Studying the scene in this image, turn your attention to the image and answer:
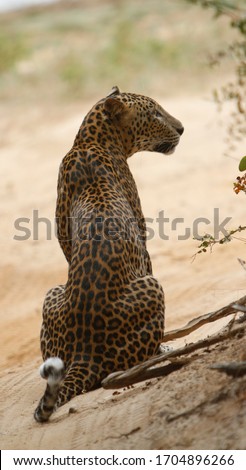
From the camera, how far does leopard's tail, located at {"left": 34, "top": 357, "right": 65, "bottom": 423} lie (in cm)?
505

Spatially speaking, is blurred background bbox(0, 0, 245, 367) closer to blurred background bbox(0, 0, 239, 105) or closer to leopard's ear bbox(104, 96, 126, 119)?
blurred background bbox(0, 0, 239, 105)

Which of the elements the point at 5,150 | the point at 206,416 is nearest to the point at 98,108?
the point at 206,416

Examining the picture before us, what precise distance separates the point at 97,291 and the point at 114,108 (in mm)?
1800

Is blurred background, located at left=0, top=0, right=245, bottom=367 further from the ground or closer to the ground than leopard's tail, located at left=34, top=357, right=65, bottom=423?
further from the ground

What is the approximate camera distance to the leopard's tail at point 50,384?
5.05 meters

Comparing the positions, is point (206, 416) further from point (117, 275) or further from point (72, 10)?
point (72, 10)

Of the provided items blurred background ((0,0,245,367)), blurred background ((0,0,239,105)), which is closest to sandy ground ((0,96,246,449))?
blurred background ((0,0,245,367))

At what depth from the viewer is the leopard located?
19.0 feet

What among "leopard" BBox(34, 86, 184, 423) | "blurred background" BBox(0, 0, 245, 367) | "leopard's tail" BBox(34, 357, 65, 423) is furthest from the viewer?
"blurred background" BBox(0, 0, 245, 367)

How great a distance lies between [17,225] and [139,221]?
6.37m

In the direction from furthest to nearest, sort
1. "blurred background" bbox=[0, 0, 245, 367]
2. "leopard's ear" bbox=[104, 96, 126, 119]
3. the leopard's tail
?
"blurred background" bbox=[0, 0, 245, 367] → "leopard's ear" bbox=[104, 96, 126, 119] → the leopard's tail

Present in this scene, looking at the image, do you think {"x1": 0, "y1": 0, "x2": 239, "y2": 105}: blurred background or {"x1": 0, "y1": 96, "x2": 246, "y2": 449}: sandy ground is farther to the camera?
{"x1": 0, "y1": 0, "x2": 239, "y2": 105}: blurred background

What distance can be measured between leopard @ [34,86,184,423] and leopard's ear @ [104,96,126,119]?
1.35 ft

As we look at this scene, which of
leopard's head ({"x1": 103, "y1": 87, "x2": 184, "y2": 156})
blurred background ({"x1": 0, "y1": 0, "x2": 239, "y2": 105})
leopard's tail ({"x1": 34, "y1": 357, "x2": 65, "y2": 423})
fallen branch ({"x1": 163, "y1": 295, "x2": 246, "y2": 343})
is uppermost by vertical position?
blurred background ({"x1": 0, "y1": 0, "x2": 239, "y2": 105})
